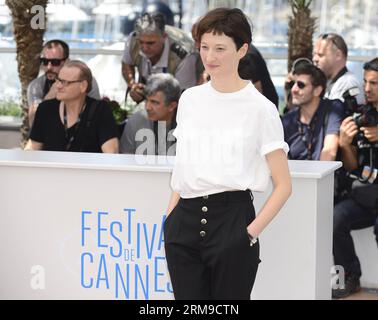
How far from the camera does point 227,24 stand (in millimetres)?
3510

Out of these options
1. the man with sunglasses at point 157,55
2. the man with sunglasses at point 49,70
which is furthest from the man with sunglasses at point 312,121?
the man with sunglasses at point 49,70

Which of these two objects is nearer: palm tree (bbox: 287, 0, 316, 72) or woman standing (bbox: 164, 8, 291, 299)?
woman standing (bbox: 164, 8, 291, 299)

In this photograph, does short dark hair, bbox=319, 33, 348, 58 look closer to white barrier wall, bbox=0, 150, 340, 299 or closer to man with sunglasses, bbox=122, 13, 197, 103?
man with sunglasses, bbox=122, 13, 197, 103

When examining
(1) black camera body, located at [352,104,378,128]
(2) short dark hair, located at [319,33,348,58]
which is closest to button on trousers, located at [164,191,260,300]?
(1) black camera body, located at [352,104,378,128]

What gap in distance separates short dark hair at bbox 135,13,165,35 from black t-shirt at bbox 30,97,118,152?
1970 millimetres

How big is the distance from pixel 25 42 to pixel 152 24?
137 cm

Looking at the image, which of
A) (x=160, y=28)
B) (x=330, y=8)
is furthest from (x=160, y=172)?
(x=330, y=8)

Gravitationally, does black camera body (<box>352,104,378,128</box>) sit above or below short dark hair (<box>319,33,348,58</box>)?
below

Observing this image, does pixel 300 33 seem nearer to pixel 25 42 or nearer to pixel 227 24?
pixel 25 42

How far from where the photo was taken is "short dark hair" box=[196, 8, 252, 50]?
3.51 metres

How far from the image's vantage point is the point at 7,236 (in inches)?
195

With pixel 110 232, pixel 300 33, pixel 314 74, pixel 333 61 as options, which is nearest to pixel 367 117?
pixel 314 74

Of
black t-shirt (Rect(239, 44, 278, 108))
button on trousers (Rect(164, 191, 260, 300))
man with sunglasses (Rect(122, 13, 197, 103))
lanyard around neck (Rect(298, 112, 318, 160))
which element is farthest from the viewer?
man with sunglasses (Rect(122, 13, 197, 103))
